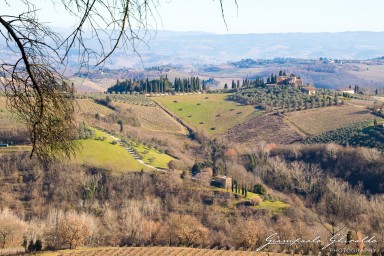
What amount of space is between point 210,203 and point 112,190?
28.3 feet

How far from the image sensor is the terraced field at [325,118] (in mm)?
61003

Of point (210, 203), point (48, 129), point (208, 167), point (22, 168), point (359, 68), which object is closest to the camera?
point (48, 129)

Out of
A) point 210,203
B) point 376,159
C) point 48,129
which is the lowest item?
point 210,203

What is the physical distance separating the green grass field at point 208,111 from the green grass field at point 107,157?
2087 centimetres

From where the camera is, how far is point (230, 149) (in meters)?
56.3

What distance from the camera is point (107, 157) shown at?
47344mm

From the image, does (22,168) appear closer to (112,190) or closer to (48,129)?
(112,190)

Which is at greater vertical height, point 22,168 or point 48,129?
point 48,129

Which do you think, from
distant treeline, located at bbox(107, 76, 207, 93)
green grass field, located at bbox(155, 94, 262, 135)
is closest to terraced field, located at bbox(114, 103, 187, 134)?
green grass field, located at bbox(155, 94, 262, 135)

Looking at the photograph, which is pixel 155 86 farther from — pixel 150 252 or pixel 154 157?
pixel 150 252

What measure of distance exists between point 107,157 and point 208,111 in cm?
3183

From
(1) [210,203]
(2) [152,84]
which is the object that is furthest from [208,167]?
(2) [152,84]

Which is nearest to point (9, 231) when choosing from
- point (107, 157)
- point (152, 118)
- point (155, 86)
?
point (107, 157)

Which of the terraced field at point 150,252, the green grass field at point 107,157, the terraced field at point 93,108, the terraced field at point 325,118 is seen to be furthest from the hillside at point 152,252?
the terraced field at point 93,108
